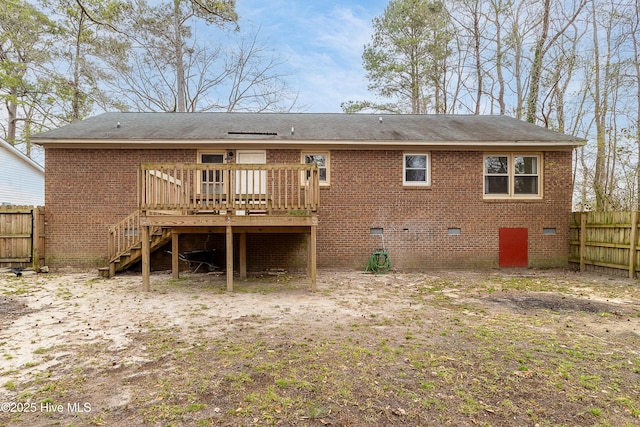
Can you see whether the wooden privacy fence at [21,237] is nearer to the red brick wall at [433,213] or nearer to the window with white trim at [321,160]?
the window with white trim at [321,160]

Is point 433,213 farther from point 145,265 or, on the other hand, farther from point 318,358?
point 145,265

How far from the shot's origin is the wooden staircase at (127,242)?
920 centimetres

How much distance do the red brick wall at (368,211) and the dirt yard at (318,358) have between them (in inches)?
126

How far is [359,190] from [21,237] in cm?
1018

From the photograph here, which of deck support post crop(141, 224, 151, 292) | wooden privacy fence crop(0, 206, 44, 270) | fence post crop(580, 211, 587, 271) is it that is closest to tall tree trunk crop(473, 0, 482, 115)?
fence post crop(580, 211, 587, 271)

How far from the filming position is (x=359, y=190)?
10.4 metres

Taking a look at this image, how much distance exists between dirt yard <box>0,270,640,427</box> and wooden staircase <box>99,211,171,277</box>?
6.60 ft

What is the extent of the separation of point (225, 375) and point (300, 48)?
1953 cm

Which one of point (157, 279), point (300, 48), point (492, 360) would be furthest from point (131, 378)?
point (300, 48)

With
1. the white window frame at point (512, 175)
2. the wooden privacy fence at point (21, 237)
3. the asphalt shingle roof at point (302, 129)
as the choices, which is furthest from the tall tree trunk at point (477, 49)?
the wooden privacy fence at point (21, 237)

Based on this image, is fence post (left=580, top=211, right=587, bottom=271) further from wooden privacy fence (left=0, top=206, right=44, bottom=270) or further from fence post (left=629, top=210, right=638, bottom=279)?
wooden privacy fence (left=0, top=206, right=44, bottom=270)

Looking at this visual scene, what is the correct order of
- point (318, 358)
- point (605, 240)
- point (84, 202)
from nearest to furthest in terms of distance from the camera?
1. point (318, 358)
2. point (605, 240)
3. point (84, 202)

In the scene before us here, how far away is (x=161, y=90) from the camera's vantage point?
65.8ft

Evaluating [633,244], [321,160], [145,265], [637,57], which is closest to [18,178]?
[145,265]
